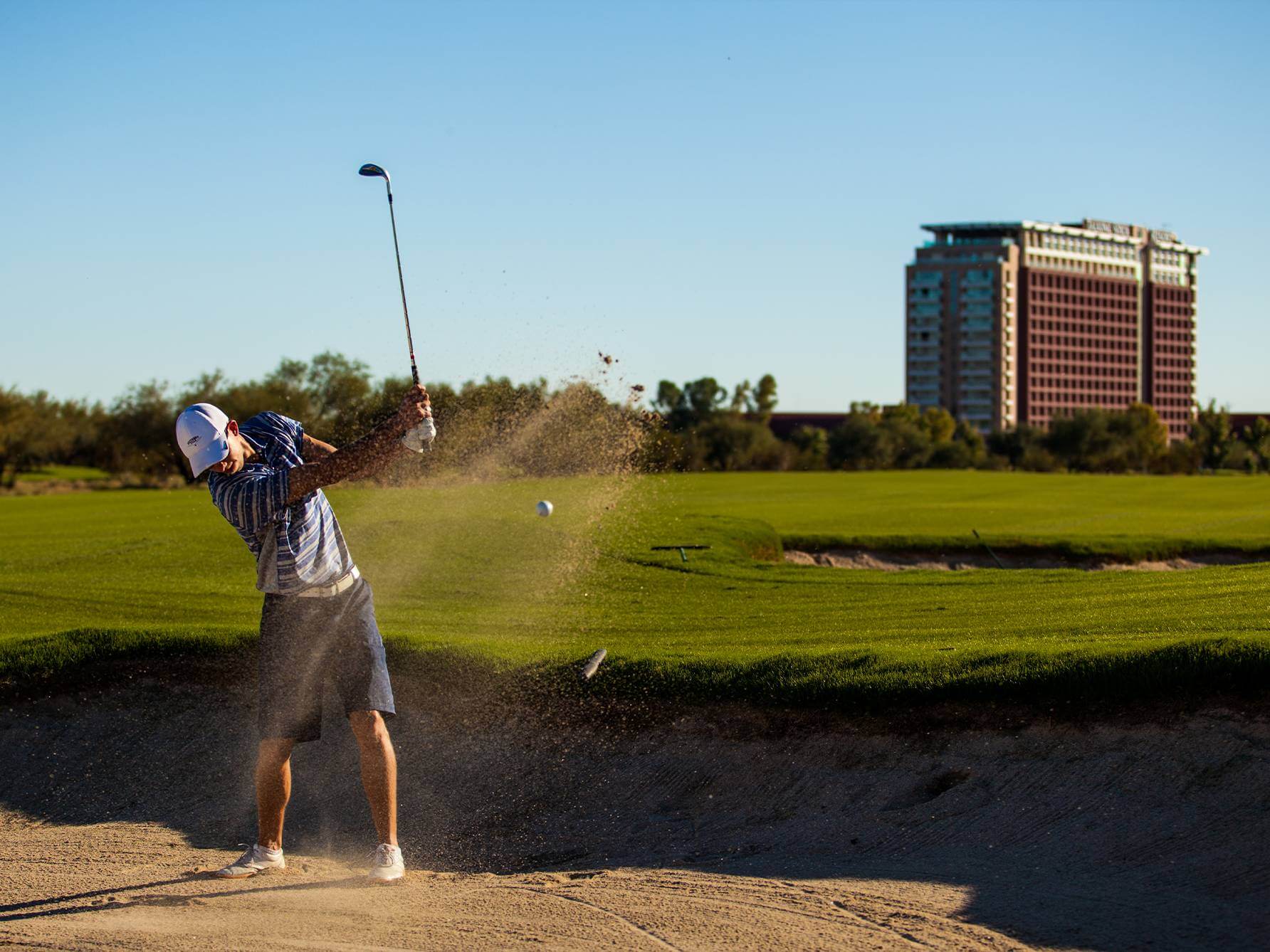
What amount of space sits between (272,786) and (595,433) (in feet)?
40.9

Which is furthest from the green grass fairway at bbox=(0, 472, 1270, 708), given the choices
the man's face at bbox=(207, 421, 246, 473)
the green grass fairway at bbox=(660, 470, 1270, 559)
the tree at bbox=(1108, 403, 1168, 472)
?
the tree at bbox=(1108, 403, 1168, 472)

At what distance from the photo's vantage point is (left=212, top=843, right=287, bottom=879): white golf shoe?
662 cm

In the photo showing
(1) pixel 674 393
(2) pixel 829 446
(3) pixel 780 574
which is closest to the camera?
(3) pixel 780 574

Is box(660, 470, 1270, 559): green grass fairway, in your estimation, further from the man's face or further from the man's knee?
the man's face

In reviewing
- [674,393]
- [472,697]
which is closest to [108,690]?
[472,697]

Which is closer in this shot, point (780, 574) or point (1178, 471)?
point (780, 574)

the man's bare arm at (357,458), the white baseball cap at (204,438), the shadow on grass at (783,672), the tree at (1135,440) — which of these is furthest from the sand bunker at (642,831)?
the tree at (1135,440)

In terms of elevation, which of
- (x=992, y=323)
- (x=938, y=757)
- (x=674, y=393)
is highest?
(x=992, y=323)

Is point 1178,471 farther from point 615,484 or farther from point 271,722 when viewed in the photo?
point 271,722

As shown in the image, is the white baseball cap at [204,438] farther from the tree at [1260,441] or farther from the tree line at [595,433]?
the tree at [1260,441]

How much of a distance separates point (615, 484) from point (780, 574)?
7.29 meters

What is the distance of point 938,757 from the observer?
798cm

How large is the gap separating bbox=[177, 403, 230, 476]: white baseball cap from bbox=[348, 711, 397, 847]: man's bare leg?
1445 millimetres

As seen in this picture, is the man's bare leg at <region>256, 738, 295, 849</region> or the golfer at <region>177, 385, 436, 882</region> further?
the man's bare leg at <region>256, 738, 295, 849</region>
